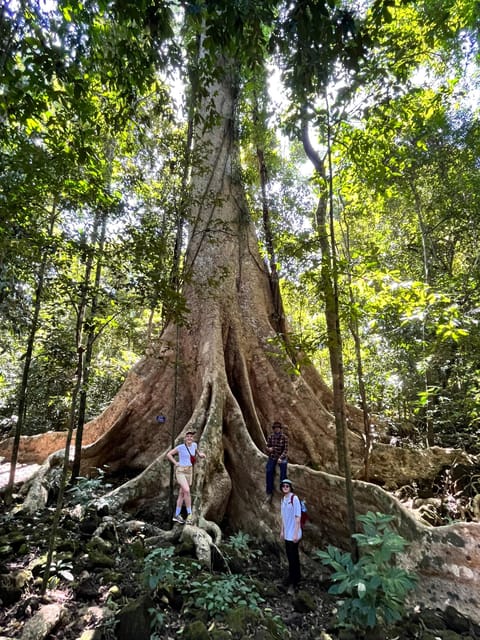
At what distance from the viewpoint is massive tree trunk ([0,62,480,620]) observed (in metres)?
3.80

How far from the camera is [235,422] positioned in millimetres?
5574

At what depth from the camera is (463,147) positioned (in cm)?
787

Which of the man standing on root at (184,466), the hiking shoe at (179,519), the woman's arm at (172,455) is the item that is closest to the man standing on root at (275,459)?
the man standing on root at (184,466)

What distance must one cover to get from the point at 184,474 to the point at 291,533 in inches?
58.8

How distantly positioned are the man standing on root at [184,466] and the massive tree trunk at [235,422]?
115 mm

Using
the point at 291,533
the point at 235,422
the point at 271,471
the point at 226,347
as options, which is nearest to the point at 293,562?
the point at 291,533

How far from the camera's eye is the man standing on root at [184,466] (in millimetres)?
4527

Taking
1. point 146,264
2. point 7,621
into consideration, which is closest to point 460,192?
point 146,264

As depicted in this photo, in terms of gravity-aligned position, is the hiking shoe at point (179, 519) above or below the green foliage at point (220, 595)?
above

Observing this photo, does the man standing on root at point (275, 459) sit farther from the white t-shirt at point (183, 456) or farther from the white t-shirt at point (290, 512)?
the white t-shirt at point (183, 456)

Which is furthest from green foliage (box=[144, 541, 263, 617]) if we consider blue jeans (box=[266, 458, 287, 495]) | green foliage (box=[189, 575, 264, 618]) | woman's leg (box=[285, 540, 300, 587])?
blue jeans (box=[266, 458, 287, 495])

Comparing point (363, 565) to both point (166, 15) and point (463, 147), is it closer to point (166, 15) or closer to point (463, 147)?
point (166, 15)

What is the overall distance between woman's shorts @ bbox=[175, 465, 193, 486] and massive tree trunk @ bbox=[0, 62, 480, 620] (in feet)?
0.32

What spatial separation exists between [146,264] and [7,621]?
3.10 meters
